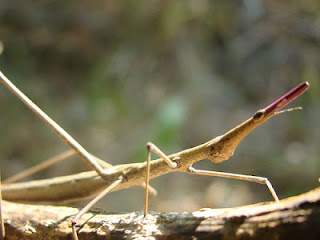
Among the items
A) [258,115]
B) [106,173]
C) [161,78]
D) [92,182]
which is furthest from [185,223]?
[161,78]

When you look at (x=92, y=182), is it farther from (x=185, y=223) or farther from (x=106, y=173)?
(x=185, y=223)

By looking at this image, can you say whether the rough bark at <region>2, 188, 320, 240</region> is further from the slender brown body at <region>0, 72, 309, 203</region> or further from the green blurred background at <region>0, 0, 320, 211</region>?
the green blurred background at <region>0, 0, 320, 211</region>

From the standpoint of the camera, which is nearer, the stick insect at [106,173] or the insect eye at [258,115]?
the insect eye at [258,115]

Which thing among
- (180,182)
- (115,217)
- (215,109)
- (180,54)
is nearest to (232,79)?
(215,109)

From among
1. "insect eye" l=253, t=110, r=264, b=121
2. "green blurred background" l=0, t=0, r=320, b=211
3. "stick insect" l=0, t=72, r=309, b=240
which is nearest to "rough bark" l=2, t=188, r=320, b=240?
"stick insect" l=0, t=72, r=309, b=240

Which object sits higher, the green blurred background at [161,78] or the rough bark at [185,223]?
the green blurred background at [161,78]

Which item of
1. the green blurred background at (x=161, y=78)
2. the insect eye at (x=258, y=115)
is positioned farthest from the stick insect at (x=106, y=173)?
the green blurred background at (x=161, y=78)

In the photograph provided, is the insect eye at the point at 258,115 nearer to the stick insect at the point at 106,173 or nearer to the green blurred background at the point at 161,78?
the stick insect at the point at 106,173
